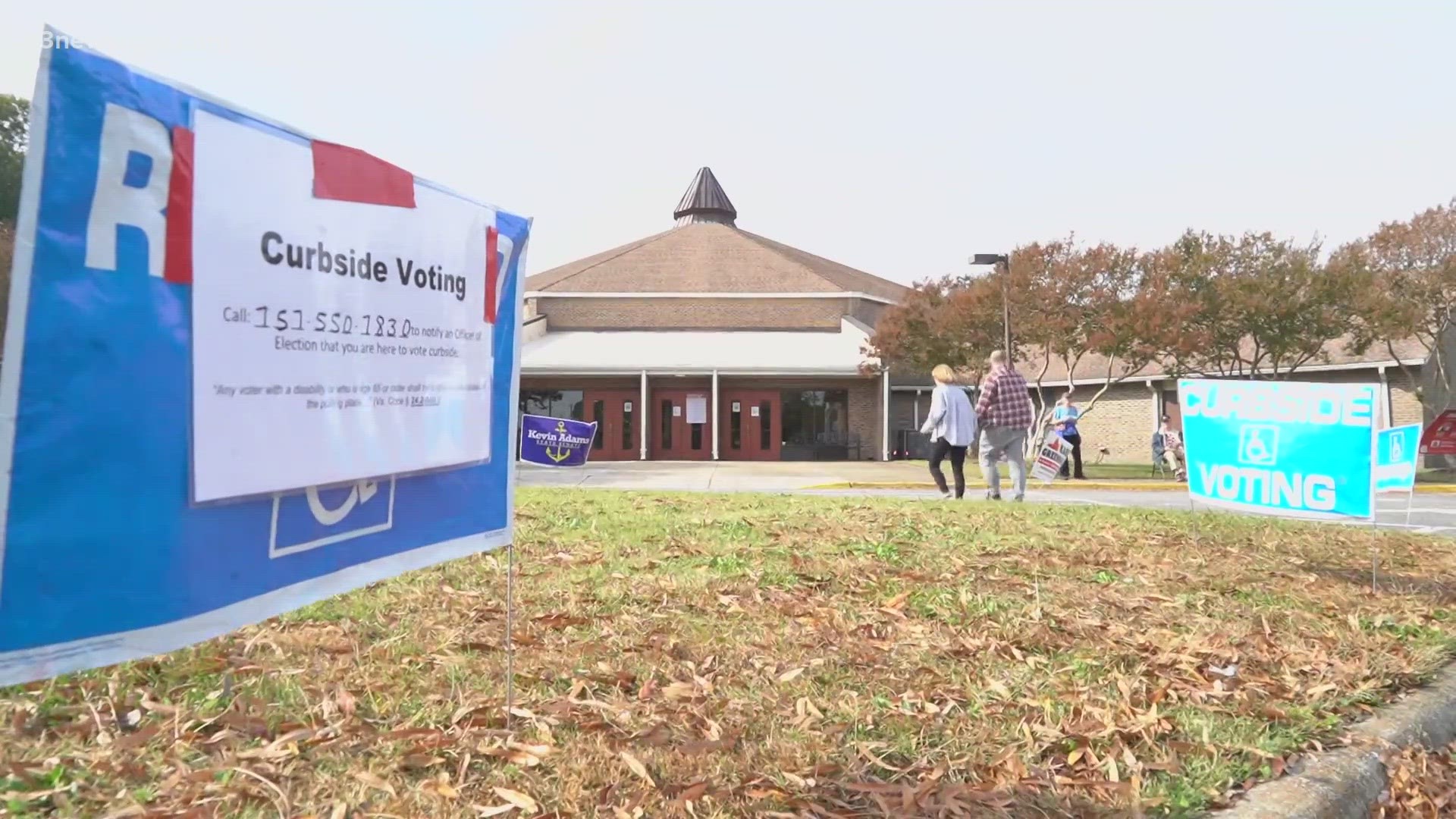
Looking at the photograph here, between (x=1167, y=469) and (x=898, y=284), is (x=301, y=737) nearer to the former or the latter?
(x=1167, y=469)

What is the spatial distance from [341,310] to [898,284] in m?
47.7

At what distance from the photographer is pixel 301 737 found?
2.68 metres

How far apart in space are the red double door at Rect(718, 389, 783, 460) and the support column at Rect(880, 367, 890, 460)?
3376 millimetres

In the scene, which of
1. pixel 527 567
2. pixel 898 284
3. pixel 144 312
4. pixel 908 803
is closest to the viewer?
pixel 144 312

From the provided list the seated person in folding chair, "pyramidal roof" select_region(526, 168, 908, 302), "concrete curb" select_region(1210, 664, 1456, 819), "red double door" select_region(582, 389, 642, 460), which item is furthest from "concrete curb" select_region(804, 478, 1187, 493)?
"pyramidal roof" select_region(526, 168, 908, 302)

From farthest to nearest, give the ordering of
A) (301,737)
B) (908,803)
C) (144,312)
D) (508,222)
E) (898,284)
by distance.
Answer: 1. (898,284)
2. (508,222)
3. (301,737)
4. (908,803)
5. (144,312)

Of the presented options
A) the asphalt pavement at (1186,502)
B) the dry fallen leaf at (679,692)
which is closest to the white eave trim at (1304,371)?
the asphalt pavement at (1186,502)

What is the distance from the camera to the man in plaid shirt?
9.41 meters

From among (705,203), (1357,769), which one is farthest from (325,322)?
(705,203)

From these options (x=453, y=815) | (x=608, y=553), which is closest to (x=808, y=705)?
(x=453, y=815)

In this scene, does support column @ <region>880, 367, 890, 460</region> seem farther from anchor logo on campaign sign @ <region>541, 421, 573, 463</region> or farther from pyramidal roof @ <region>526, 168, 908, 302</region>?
anchor logo on campaign sign @ <region>541, 421, 573, 463</region>

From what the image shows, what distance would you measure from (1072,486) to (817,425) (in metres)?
14.7

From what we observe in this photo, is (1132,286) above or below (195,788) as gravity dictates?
above

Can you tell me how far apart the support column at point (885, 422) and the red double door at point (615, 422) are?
26.6ft
